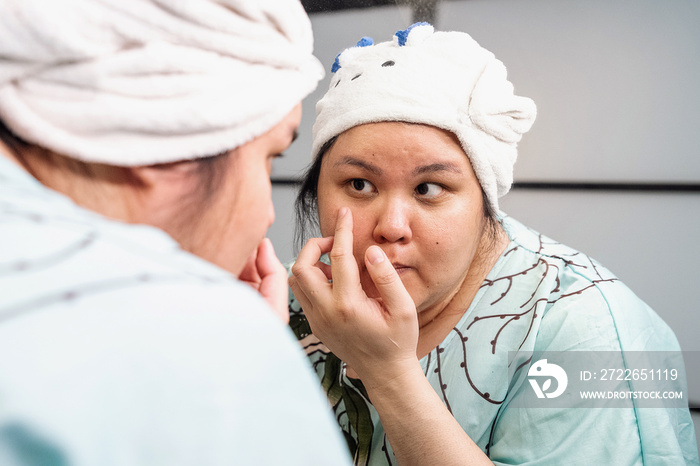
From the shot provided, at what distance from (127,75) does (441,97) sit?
645mm

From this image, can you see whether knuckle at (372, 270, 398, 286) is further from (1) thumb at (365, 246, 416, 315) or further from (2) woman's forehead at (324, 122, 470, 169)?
(2) woman's forehead at (324, 122, 470, 169)

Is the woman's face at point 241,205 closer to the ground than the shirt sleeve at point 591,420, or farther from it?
farther from it

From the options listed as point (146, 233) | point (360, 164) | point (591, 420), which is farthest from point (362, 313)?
point (146, 233)

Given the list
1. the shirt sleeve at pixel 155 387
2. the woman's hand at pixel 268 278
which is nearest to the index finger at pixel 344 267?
the woman's hand at pixel 268 278

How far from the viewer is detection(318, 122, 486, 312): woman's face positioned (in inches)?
37.4

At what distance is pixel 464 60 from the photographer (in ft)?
3.34

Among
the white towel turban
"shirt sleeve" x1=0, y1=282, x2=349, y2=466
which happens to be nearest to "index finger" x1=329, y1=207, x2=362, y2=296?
the white towel turban

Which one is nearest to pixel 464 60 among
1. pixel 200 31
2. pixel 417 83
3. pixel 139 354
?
pixel 417 83

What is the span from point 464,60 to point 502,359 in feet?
1.82

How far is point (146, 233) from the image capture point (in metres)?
0.38

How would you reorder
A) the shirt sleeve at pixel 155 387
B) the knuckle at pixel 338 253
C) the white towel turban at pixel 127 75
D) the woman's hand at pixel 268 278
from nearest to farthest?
the shirt sleeve at pixel 155 387 → the white towel turban at pixel 127 75 → the woman's hand at pixel 268 278 → the knuckle at pixel 338 253

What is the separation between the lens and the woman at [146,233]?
0.29 metres

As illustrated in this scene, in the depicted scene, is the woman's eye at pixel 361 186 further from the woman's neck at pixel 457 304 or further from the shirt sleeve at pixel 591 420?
the shirt sleeve at pixel 591 420

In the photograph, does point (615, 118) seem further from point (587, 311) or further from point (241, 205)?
point (241, 205)
